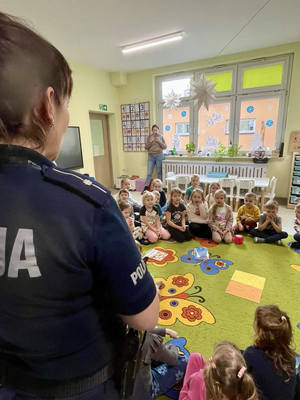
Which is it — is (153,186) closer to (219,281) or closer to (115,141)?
(219,281)

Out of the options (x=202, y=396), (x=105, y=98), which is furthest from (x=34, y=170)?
(x=105, y=98)

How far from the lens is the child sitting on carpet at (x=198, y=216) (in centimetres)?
318

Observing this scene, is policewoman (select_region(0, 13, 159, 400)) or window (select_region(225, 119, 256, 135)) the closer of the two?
policewoman (select_region(0, 13, 159, 400))

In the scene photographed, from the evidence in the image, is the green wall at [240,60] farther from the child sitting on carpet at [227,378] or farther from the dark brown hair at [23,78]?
the dark brown hair at [23,78]

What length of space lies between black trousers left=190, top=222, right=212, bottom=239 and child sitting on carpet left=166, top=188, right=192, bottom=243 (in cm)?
8

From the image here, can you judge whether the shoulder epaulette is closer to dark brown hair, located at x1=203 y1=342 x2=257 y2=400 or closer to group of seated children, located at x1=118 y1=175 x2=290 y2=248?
dark brown hair, located at x1=203 y1=342 x2=257 y2=400

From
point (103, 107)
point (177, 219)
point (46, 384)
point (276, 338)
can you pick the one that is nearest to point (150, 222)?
point (177, 219)

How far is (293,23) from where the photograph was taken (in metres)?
3.57

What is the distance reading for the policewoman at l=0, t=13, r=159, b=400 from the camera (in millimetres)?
380

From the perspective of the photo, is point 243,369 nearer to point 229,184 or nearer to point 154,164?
point 229,184

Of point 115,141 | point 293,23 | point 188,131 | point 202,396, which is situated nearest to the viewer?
point 202,396

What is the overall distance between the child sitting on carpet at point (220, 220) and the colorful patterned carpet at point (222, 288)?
5.3 inches

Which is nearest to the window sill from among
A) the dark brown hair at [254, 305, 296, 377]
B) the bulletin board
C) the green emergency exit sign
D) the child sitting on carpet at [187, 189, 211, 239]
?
the bulletin board

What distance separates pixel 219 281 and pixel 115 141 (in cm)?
523
